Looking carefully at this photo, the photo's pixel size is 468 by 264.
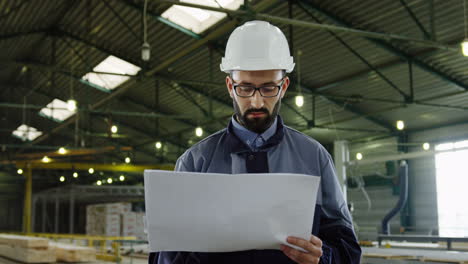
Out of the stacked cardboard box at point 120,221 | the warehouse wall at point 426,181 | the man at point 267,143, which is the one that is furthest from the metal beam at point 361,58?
the man at point 267,143

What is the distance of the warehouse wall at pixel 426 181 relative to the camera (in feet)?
62.3

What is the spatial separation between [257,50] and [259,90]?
0.14m

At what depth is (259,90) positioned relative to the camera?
182 centimetres

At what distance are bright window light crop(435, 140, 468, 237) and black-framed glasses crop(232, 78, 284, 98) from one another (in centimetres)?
1706

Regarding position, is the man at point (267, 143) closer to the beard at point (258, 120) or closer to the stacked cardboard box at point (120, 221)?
the beard at point (258, 120)

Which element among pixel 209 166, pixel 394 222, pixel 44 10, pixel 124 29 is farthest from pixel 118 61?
pixel 209 166

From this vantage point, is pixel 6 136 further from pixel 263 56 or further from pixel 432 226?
pixel 263 56

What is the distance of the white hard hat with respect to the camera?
1.83 m

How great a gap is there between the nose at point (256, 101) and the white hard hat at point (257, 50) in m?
0.09

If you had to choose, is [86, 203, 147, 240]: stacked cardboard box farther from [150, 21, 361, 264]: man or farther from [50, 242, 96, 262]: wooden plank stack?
[150, 21, 361, 264]: man

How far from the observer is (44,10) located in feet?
49.0

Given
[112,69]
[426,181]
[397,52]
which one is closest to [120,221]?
[112,69]

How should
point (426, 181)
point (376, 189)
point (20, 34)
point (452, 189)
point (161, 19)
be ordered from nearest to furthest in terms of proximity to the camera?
point (161, 19) < point (20, 34) < point (452, 189) < point (426, 181) < point (376, 189)

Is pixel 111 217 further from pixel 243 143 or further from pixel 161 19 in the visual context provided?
pixel 243 143
